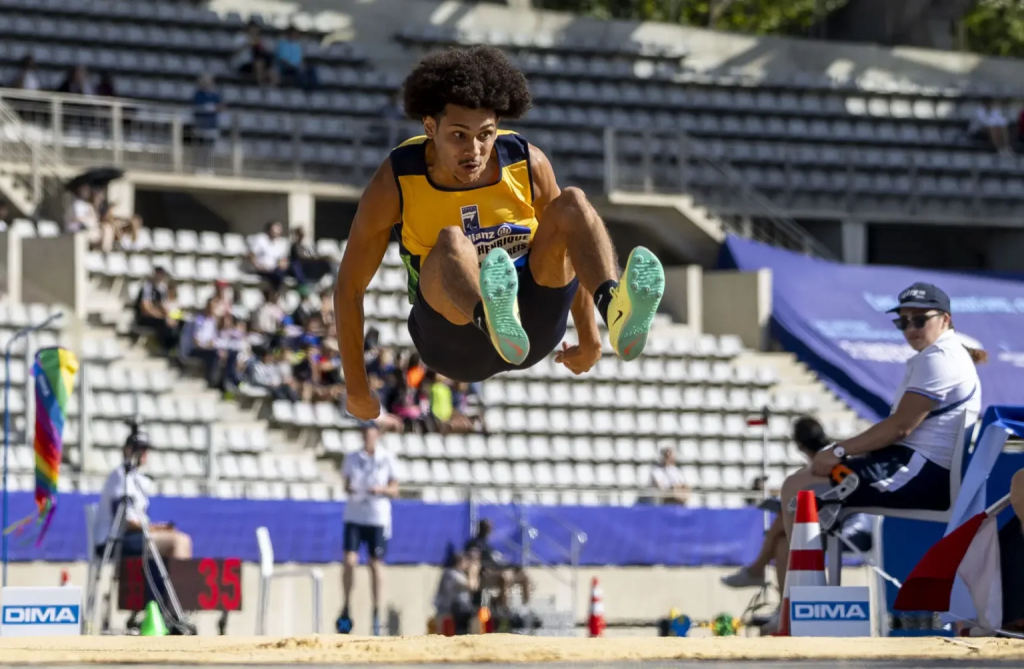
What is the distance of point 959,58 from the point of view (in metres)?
27.1

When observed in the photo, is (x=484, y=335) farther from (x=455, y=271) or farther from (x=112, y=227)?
(x=112, y=227)

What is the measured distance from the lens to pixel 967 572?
24.5 feet

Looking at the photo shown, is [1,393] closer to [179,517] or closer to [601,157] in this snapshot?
[179,517]

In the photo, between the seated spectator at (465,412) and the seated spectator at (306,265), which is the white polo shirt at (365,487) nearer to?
the seated spectator at (465,412)

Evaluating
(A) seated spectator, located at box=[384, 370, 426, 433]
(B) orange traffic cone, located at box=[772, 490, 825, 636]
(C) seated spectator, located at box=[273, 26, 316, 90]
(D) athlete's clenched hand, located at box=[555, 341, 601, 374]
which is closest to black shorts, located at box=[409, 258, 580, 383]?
(D) athlete's clenched hand, located at box=[555, 341, 601, 374]

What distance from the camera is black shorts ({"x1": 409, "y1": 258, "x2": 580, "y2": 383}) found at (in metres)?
7.00

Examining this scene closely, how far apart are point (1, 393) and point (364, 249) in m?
8.71

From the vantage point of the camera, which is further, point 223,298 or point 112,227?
point 112,227

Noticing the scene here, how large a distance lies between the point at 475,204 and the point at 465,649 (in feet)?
6.22

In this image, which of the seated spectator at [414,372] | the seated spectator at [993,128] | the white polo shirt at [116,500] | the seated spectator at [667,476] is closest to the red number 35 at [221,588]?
the white polo shirt at [116,500]

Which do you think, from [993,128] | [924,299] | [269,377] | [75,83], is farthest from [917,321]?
[993,128]

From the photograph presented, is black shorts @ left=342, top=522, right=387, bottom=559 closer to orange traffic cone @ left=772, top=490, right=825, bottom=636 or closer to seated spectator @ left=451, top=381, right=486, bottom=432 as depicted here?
seated spectator @ left=451, top=381, right=486, bottom=432

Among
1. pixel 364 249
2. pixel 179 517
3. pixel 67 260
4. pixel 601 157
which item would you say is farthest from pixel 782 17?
pixel 364 249

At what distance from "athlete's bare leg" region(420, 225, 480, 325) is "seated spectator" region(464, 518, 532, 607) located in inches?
259
